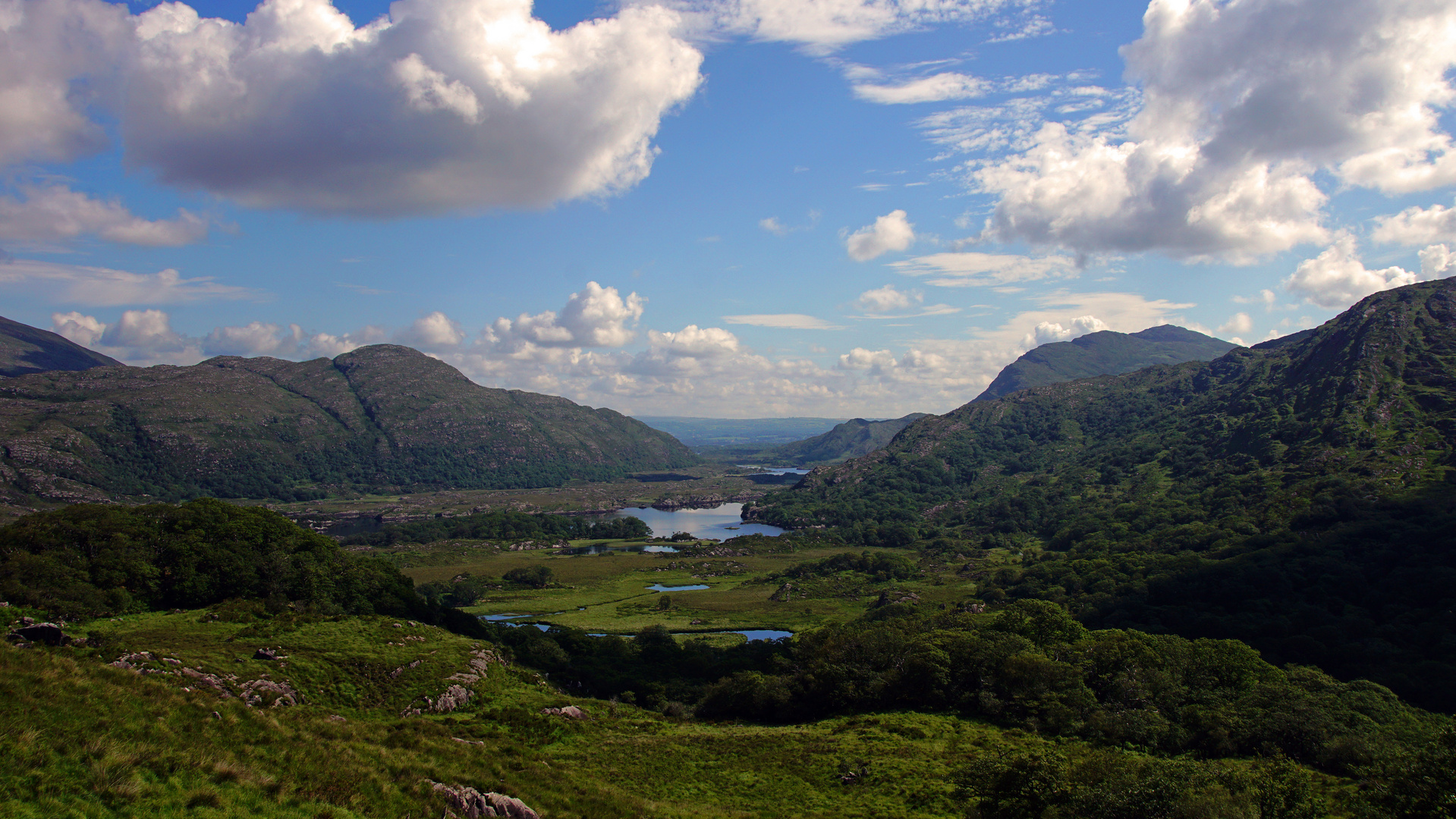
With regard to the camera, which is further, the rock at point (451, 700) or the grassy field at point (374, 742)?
the rock at point (451, 700)

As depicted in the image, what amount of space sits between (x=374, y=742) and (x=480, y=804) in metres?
7.47

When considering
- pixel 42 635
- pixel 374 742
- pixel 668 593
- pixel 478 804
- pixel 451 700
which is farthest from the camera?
pixel 668 593

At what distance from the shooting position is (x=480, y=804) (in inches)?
880

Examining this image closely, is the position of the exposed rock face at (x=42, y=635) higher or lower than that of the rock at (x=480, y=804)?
higher

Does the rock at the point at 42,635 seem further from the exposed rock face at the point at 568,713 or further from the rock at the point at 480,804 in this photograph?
the rock at the point at 480,804

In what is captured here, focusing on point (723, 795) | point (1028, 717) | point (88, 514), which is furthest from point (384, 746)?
point (88, 514)

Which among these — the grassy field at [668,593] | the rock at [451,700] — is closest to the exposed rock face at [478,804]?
the rock at [451,700]

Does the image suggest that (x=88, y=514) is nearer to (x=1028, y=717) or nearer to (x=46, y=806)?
(x=46, y=806)

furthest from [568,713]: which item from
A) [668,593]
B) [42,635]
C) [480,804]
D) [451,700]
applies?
[668,593]

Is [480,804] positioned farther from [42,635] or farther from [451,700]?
[42,635]

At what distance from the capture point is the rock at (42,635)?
118 ft

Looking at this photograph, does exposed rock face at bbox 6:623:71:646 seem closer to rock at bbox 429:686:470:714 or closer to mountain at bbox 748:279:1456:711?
rock at bbox 429:686:470:714

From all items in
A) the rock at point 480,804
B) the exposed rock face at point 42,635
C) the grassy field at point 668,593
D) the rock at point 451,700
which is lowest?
the grassy field at point 668,593

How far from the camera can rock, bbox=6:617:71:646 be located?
3609 cm
